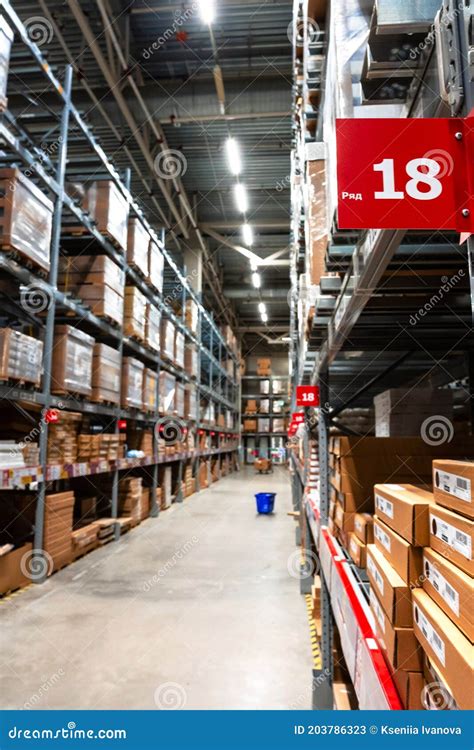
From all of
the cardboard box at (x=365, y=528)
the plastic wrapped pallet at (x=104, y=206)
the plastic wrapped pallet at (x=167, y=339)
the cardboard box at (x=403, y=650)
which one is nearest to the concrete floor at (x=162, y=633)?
the cardboard box at (x=365, y=528)

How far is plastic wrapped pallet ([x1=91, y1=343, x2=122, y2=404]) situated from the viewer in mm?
6492

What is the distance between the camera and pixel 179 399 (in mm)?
11383

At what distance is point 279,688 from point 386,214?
9.74 feet

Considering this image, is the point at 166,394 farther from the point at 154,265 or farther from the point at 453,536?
the point at 453,536

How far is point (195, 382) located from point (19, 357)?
857 centimetres

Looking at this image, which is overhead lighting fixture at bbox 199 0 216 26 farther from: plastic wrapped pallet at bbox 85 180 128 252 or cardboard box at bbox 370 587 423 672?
cardboard box at bbox 370 587 423 672

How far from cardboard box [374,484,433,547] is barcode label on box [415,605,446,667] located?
16 centimetres

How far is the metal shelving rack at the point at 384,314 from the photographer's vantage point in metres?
0.89

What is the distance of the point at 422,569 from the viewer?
3.88 ft

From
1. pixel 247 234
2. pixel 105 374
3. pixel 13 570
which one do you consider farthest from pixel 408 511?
pixel 247 234

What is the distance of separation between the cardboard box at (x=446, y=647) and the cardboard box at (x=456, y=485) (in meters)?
0.22

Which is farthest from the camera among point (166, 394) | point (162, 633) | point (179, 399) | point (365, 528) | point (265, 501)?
point (179, 399)

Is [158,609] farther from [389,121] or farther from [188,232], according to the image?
[188,232]

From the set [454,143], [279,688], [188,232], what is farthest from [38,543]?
[188,232]
